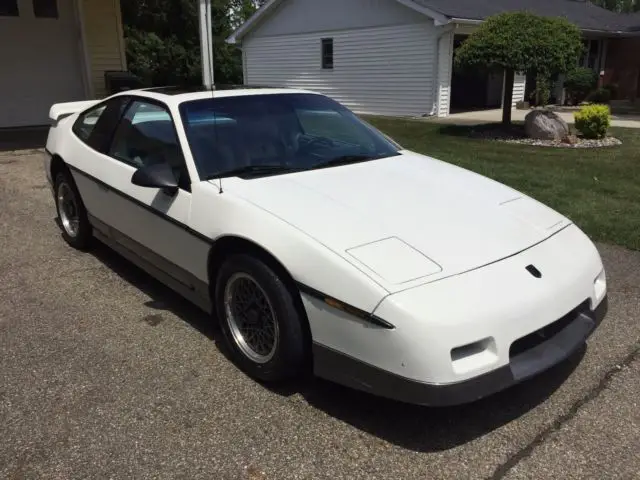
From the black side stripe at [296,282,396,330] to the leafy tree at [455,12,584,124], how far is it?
10557 millimetres

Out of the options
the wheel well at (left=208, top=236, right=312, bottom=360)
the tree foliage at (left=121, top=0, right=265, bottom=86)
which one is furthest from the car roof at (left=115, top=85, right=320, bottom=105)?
the tree foliage at (left=121, top=0, right=265, bottom=86)

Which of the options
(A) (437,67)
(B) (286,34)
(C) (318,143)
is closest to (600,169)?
(C) (318,143)

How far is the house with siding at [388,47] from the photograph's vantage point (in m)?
16.7

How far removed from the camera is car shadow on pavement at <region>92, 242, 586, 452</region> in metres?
2.66

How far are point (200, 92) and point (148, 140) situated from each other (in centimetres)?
48

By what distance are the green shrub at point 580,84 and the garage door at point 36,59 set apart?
16064 mm

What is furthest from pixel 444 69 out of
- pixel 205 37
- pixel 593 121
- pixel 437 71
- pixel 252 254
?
pixel 252 254

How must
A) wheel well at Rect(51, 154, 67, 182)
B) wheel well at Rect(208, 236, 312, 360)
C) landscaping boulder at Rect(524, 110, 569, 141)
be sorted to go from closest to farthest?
1. wheel well at Rect(208, 236, 312, 360)
2. wheel well at Rect(51, 154, 67, 182)
3. landscaping boulder at Rect(524, 110, 569, 141)

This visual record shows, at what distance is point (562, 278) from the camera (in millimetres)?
2795

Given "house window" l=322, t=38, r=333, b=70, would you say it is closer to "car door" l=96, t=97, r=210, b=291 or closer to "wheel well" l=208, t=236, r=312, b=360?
"car door" l=96, t=97, r=210, b=291

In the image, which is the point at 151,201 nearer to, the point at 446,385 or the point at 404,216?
the point at 404,216

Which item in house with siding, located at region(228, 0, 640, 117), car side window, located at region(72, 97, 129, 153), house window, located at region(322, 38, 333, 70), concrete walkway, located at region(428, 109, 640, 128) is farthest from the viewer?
house window, located at region(322, 38, 333, 70)

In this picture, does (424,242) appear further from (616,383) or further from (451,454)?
(616,383)

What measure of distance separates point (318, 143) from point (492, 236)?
4.83 feet
